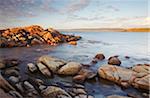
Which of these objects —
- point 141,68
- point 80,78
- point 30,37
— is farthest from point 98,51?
point 30,37

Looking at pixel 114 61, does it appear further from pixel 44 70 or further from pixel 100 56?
pixel 44 70

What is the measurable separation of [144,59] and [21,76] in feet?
3.33

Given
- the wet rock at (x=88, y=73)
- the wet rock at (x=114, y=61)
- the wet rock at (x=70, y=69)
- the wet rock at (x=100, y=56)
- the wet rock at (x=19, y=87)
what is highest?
the wet rock at (x=100, y=56)

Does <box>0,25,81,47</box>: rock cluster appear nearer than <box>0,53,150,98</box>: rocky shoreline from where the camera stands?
No

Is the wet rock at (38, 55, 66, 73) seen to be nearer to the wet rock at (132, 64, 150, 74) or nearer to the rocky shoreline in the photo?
the rocky shoreline

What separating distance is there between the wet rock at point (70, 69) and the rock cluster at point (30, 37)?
8.0 inches

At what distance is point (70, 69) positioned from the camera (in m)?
2.07

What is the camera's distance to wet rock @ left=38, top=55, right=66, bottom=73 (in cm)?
209

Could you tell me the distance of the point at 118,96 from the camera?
1.97 meters

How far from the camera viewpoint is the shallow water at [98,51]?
79.0 inches

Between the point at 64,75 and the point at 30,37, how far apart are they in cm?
45

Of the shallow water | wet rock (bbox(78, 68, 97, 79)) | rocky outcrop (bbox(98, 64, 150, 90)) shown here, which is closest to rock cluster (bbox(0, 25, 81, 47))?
the shallow water

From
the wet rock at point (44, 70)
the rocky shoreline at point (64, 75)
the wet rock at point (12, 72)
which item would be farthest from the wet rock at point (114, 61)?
the wet rock at point (12, 72)

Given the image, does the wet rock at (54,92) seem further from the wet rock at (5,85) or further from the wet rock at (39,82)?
the wet rock at (5,85)
